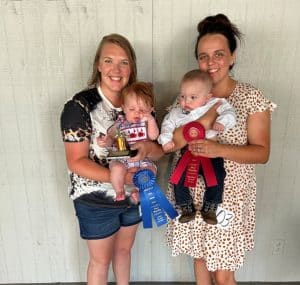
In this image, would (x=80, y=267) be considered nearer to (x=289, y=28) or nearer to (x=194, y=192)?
(x=194, y=192)

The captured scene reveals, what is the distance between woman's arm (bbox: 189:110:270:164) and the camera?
155cm

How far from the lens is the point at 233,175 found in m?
1.67

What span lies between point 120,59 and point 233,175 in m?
0.70

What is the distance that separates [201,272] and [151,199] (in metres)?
0.55

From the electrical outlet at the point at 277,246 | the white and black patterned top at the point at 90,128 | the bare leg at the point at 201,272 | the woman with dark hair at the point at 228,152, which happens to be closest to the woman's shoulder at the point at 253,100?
the woman with dark hair at the point at 228,152

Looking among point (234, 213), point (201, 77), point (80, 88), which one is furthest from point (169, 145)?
point (80, 88)

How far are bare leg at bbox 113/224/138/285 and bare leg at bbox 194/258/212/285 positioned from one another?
1.13ft

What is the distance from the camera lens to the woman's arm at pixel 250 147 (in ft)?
5.08

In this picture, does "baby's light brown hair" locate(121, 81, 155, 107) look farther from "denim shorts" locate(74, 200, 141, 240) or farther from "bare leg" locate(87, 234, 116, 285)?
"bare leg" locate(87, 234, 116, 285)

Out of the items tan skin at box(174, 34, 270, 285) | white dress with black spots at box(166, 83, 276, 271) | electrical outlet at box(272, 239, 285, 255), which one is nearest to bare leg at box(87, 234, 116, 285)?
white dress with black spots at box(166, 83, 276, 271)

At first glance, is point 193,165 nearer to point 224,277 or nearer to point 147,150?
point 147,150

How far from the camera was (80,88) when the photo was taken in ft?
6.66

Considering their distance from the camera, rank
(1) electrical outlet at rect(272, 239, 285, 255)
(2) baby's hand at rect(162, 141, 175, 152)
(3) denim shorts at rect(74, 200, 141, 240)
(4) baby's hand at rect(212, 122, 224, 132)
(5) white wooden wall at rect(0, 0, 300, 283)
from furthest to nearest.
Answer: (1) electrical outlet at rect(272, 239, 285, 255), (5) white wooden wall at rect(0, 0, 300, 283), (3) denim shorts at rect(74, 200, 141, 240), (2) baby's hand at rect(162, 141, 175, 152), (4) baby's hand at rect(212, 122, 224, 132)

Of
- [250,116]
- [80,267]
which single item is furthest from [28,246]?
[250,116]
